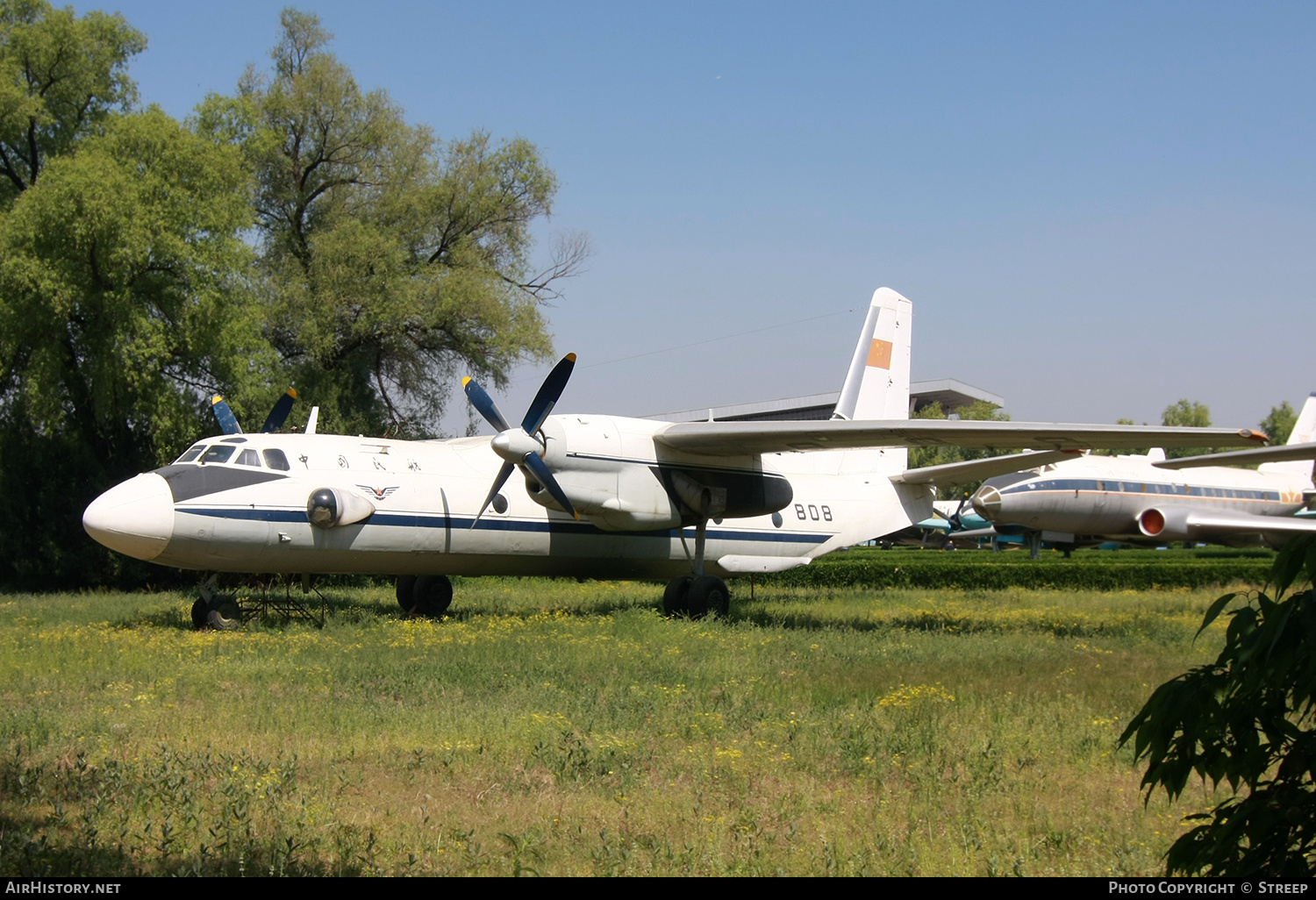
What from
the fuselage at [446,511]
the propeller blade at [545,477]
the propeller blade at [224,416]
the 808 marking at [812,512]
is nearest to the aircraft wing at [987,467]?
the 808 marking at [812,512]

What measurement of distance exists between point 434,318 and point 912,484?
1605cm

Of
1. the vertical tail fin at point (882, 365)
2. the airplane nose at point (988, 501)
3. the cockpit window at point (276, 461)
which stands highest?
the vertical tail fin at point (882, 365)

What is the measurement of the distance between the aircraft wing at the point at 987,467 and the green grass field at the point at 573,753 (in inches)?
115

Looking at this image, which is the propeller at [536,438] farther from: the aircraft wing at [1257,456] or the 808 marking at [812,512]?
the aircraft wing at [1257,456]

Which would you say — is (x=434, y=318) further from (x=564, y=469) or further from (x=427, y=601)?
(x=564, y=469)

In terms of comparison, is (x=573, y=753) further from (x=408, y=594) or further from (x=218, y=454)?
(x=408, y=594)

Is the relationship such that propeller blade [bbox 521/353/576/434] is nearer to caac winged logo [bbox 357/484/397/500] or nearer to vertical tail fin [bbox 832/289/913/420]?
caac winged logo [bbox 357/484/397/500]

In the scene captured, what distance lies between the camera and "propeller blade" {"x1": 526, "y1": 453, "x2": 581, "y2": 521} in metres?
15.7

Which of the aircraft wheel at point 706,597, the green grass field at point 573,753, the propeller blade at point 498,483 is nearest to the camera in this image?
the green grass field at point 573,753

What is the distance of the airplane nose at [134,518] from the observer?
14.1 meters

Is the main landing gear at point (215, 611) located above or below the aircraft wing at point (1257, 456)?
below

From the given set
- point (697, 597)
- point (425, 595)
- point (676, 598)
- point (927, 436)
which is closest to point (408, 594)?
point (425, 595)

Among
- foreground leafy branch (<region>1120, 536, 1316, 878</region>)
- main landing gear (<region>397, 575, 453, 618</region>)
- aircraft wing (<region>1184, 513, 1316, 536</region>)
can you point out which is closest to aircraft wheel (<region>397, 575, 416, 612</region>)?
main landing gear (<region>397, 575, 453, 618</region>)

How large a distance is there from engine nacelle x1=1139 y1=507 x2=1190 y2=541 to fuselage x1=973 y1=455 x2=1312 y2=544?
47mm
